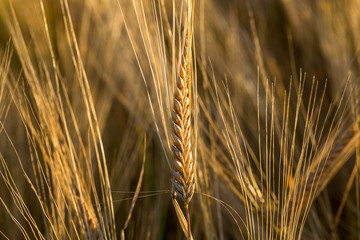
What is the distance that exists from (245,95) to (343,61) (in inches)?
10.9

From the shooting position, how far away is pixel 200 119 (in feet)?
3.36

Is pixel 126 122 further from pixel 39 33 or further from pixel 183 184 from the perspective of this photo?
pixel 183 184

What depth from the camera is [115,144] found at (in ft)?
3.67

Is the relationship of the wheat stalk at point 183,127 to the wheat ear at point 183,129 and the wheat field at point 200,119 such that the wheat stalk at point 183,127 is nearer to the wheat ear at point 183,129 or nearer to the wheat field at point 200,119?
the wheat ear at point 183,129

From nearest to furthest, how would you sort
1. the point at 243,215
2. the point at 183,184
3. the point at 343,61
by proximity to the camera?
the point at 183,184
the point at 243,215
the point at 343,61

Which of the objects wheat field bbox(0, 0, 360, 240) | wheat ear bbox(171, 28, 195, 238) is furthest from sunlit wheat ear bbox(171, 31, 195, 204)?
wheat field bbox(0, 0, 360, 240)

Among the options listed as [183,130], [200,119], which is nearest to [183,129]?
[183,130]

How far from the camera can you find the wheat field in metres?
0.78

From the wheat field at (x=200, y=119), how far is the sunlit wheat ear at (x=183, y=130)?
0.17m

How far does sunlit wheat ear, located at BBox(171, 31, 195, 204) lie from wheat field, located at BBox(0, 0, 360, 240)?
6.5 inches

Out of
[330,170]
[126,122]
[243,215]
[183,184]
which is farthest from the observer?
[126,122]

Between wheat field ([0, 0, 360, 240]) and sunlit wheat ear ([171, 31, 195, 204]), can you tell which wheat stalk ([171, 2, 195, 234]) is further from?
wheat field ([0, 0, 360, 240])

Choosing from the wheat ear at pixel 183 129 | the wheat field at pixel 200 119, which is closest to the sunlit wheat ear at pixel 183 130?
the wheat ear at pixel 183 129

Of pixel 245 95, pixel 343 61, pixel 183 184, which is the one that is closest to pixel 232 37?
pixel 245 95
